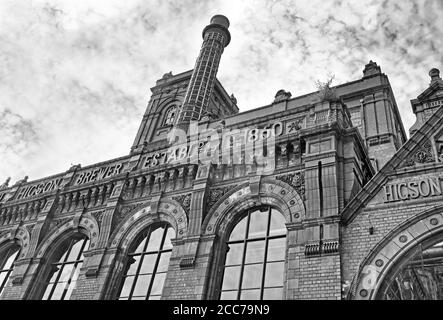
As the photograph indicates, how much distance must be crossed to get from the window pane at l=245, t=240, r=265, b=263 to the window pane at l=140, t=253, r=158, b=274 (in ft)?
10.9

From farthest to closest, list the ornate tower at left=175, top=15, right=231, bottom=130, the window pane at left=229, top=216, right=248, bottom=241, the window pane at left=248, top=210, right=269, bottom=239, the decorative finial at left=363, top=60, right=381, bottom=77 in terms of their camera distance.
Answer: the ornate tower at left=175, top=15, right=231, bottom=130
the decorative finial at left=363, top=60, right=381, bottom=77
the window pane at left=229, top=216, right=248, bottom=241
the window pane at left=248, top=210, right=269, bottom=239

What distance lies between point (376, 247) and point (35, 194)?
14.6 meters

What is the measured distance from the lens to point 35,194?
773 inches

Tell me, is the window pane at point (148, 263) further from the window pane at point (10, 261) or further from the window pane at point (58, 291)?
the window pane at point (10, 261)

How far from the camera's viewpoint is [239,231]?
1373cm

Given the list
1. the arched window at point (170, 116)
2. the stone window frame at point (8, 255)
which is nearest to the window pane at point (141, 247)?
the stone window frame at point (8, 255)

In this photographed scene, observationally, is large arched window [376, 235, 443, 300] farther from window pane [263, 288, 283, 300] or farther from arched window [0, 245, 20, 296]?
arched window [0, 245, 20, 296]

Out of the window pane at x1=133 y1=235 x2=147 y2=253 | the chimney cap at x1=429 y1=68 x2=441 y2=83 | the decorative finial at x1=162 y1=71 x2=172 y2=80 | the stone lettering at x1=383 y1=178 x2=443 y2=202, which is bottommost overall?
the window pane at x1=133 y1=235 x2=147 y2=253

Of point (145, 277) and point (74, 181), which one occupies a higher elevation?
point (74, 181)

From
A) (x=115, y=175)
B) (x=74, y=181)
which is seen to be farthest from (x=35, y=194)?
(x=115, y=175)

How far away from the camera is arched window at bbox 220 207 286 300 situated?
39.6 feet

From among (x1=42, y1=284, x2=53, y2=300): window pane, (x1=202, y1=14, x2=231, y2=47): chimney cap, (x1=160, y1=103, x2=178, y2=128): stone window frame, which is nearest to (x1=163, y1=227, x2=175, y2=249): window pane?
(x1=42, y1=284, x2=53, y2=300): window pane

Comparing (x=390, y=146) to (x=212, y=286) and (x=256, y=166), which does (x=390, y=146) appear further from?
(x=212, y=286)

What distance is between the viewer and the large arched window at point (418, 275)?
1010 centimetres
